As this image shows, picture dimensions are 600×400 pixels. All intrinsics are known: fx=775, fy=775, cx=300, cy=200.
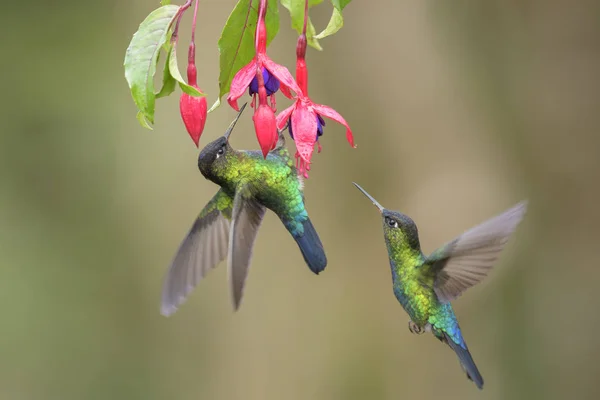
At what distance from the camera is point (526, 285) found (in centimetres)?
322

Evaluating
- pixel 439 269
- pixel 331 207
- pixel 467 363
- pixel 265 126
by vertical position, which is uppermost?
pixel 331 207

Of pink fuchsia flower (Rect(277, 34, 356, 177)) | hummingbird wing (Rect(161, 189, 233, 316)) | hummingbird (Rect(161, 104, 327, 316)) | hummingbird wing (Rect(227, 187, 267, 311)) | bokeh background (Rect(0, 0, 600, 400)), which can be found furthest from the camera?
bokeh background (Rect(0, 0, 600, 400))

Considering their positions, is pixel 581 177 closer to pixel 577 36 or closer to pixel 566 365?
pixel 577 36

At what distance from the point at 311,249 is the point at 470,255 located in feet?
0.92

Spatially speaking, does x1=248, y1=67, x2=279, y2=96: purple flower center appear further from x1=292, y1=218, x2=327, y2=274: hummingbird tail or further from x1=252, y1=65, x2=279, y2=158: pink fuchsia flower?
x1=292, y1=218, x2=327, y2=274: hummingbird tail

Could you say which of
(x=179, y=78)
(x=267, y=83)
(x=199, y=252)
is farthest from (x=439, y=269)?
(x=179, y=78)

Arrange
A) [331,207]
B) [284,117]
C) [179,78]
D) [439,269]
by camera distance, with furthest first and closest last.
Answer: [331,207]
[439,269]
[284,117]
[179,78]

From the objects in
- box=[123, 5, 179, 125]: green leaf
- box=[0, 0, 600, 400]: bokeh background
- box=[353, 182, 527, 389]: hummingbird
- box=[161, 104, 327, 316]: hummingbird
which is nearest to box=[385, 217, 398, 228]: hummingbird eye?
box=[353, 182, 527, 389]: hummingbird

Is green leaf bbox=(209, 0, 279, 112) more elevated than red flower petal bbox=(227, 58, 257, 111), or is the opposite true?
green leaf bbox=(209, 0, 279, 112)

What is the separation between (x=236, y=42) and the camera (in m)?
1.16

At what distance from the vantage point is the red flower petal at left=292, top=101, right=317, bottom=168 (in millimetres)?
1061

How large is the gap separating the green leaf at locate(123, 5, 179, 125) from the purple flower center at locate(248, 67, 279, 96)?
13 centimetres

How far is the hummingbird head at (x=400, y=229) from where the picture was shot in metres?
1.37

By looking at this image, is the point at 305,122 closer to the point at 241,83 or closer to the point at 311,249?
the point at 241,83
